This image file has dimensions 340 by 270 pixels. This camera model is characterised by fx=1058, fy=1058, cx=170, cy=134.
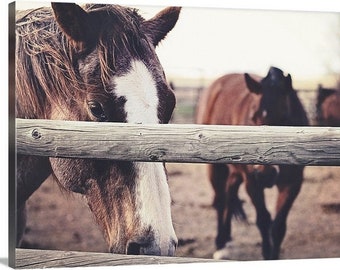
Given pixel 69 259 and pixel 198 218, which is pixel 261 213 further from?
pixel 69 259

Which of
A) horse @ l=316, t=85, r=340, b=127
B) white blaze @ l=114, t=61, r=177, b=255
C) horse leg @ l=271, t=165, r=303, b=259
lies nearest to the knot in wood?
white blaze @ l=114, t=61, r=177, b=255

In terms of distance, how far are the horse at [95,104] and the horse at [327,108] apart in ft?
5.04

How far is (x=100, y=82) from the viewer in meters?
8.19

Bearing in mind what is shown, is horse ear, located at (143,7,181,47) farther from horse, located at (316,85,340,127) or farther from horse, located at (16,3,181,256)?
horse, located at (316,85,340,127)

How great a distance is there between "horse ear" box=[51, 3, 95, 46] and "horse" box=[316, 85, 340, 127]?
7.00ft

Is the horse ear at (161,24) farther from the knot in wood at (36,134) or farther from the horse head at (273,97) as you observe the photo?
the knot in wood at (36,134)

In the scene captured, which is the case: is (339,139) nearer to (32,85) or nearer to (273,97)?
(273,97)

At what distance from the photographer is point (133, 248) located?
27.1 ft

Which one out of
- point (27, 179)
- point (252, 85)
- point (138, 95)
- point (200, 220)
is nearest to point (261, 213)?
point (200, 220)

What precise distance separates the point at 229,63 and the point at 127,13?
3.32 feet

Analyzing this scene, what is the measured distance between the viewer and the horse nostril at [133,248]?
8.23 m

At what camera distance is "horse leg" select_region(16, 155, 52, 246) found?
8.20m

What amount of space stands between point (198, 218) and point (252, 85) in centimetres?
122

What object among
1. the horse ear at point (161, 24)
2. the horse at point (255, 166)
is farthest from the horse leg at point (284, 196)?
the horse ear at point (161, 24)
